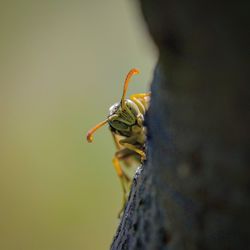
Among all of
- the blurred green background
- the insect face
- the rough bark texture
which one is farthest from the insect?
the blurred green background

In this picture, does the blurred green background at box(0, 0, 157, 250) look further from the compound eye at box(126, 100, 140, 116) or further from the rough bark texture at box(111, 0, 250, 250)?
the rough bark texture at box(111, 0, 250, 250)

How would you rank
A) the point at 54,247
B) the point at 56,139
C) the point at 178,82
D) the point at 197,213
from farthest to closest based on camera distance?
the point at 56,139
the point at 54,247
the point at 197,213
the point at 178,82

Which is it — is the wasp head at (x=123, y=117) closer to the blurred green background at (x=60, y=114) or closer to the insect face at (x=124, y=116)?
the insect face at (x=124, y=116)

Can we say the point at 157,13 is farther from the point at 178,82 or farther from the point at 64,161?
the point at 64,161

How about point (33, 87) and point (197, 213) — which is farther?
point (33, 87)

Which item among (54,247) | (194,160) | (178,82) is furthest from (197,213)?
(54,247)

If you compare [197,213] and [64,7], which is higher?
[64,7]
